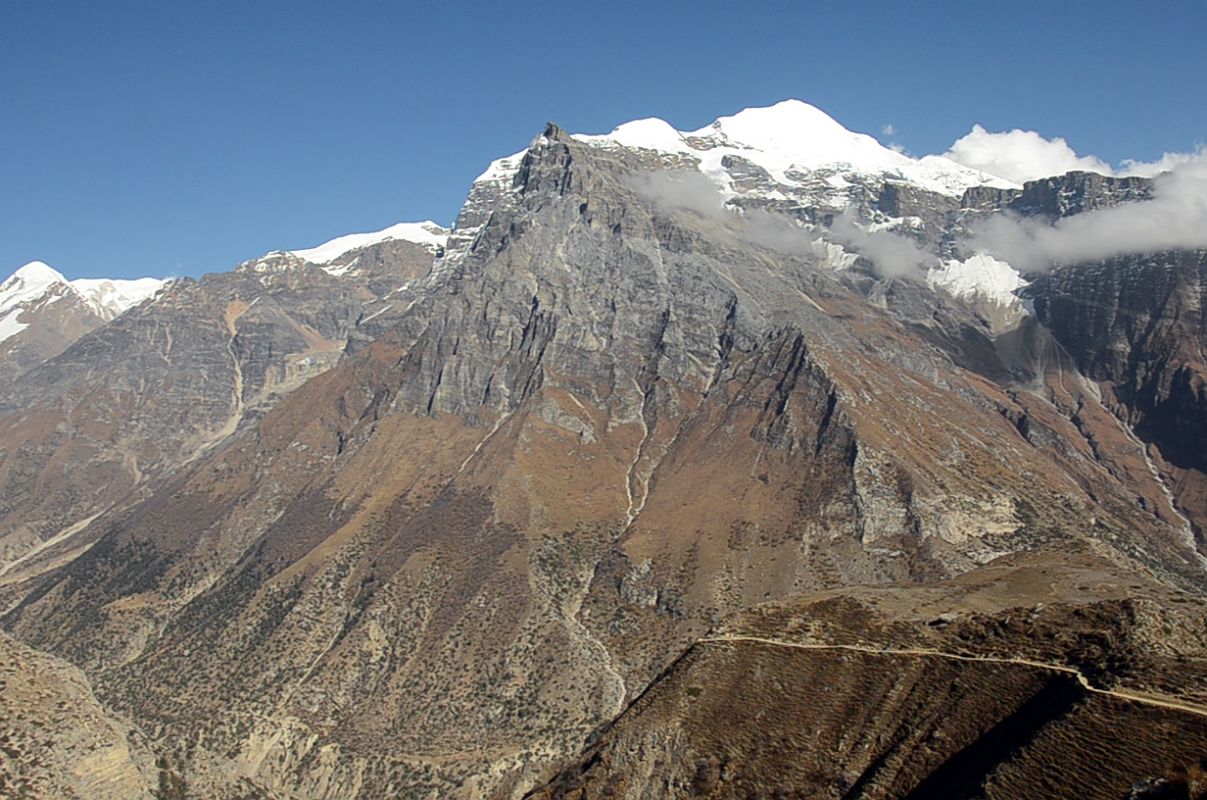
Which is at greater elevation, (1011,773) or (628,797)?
(1011,773)

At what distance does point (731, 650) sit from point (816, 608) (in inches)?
401

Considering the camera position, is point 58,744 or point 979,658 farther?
point 58,744

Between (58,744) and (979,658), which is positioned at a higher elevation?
(979,658)

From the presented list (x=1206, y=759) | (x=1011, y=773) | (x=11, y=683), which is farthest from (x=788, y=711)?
(x=11, y=683)

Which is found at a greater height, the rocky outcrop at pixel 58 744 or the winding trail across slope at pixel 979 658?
the winding trail across slope at pixel 979 658

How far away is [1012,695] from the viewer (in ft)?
226

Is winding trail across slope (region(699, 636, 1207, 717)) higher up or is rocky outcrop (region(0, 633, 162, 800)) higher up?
winding trail across slope (region(699, 636, 1207, 717))

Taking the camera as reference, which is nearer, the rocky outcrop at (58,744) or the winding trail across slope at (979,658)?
the winding trail across slope at (979,658)

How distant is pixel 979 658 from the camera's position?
74562 mm

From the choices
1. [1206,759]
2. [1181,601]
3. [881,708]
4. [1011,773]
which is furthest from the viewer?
[1181,601]

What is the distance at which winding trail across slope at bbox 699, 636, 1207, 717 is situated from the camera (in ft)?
195

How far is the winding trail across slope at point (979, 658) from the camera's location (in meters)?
59.3

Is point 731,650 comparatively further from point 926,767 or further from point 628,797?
point 926,767

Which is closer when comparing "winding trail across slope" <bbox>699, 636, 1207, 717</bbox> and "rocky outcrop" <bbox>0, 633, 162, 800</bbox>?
"winding trail across slope" <bbox>699, 636, 1207, 717</bbox>
